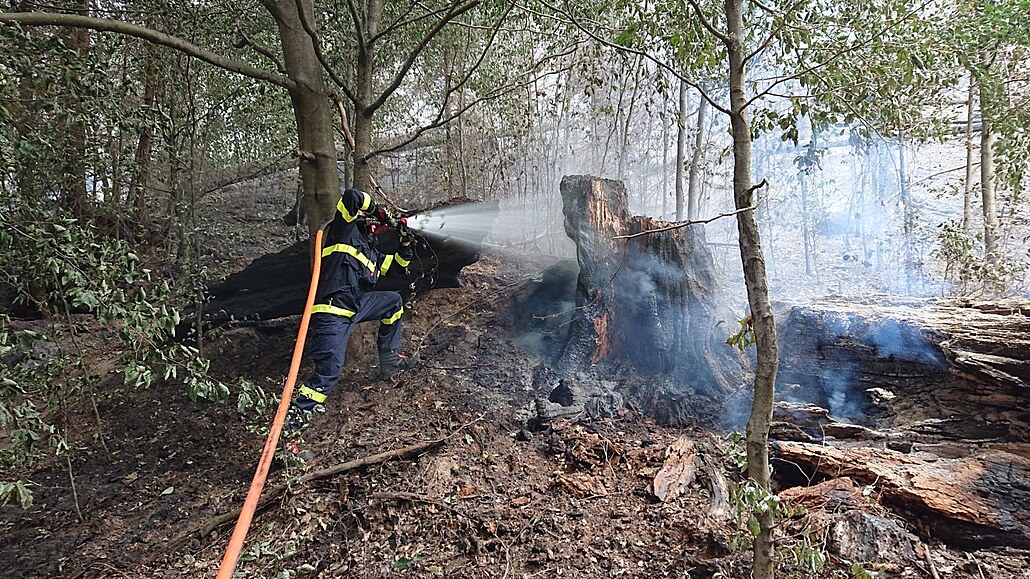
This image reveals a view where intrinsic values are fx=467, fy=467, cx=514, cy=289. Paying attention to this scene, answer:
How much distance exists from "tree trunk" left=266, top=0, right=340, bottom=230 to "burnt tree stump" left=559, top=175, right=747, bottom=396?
2429 mm

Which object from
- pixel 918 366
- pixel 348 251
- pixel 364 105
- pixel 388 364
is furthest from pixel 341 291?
pixel 918 366

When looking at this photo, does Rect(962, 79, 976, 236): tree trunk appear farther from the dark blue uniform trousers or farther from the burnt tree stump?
the dark blue uniform trousers

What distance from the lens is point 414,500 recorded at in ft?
9.89

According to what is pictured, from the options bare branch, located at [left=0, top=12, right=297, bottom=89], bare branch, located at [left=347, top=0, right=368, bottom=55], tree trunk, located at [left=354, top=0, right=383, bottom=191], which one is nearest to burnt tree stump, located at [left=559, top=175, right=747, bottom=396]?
tree trunk, located at [left=354, top=0, right=383, bottom=191]

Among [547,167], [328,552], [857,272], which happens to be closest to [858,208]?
[857,272]

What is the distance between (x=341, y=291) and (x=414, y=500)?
177cm

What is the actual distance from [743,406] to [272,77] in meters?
4.82

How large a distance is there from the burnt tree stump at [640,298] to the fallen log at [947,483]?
172 centimetres

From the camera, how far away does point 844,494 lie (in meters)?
2.42

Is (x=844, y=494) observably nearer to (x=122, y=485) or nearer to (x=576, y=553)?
(x=576, y=553)

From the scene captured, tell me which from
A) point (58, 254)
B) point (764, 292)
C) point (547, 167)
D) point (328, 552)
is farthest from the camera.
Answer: point (547, 167)

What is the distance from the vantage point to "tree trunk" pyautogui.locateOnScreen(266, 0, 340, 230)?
430 cm

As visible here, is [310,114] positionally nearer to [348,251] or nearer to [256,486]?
[348,251]

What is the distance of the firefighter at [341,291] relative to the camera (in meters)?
3.65
